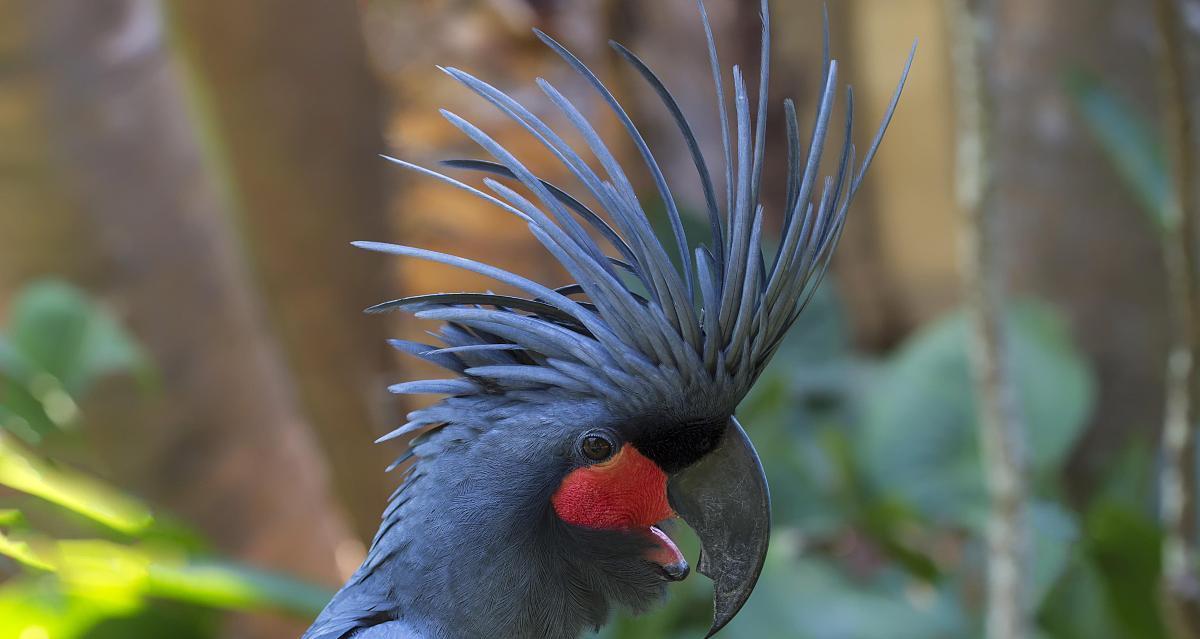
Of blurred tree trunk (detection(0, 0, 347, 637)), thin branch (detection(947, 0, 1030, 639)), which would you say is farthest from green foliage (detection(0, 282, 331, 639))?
thin branch (detection(947, 0, 1030, 639))

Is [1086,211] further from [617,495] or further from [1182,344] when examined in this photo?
[617,495]

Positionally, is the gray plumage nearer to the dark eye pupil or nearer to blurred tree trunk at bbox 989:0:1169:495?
the dark eye pupil

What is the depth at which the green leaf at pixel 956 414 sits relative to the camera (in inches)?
94.7

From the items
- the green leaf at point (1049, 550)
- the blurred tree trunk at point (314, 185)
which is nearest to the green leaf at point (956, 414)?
the green leaf at point (1049, 550)

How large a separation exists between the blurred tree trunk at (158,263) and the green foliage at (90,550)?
114 millimetres

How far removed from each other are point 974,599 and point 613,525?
168 cm

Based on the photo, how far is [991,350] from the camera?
177cm

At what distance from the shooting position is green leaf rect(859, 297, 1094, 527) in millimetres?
2404

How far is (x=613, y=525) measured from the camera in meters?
1.12

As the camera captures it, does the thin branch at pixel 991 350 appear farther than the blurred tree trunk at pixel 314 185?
No

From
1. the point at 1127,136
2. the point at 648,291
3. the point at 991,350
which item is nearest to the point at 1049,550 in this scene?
the point at 991,350

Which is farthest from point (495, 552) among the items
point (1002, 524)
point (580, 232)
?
point (1002, 524)

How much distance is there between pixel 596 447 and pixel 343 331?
181 centimetres

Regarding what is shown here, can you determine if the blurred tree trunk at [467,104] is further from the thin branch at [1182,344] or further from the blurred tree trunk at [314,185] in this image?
the thin branch at [1182,344]
